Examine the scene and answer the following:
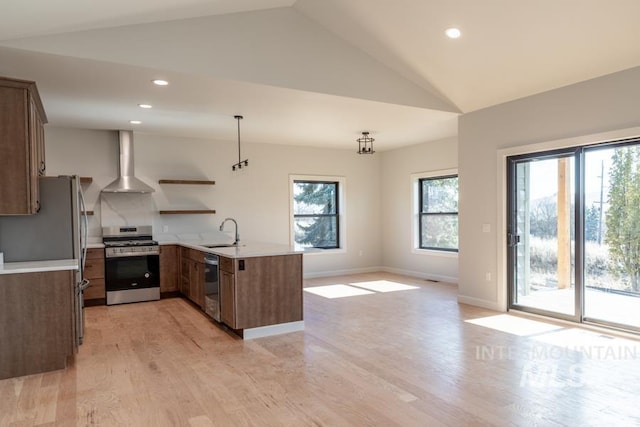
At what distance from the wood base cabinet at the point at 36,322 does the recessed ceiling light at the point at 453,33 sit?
3896 millimetres

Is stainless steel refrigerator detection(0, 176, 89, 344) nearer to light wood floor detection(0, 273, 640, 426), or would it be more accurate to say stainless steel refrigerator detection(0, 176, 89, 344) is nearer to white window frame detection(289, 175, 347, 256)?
light wood floor detection(0, 273, 640, 426)

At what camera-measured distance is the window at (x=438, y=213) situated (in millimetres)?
7305

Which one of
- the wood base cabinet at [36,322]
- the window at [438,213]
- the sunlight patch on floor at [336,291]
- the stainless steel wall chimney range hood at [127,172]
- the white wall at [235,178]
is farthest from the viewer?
the window at [438,213]

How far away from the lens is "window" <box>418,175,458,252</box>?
7.30 m

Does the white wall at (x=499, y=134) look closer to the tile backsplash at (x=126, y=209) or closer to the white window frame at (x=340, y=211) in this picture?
the white window frame at (x=340, y=211)

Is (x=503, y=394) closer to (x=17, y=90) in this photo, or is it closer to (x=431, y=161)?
(x=17, y=90)

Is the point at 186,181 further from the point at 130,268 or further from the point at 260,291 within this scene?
the point at 260,291

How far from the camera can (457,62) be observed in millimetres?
4316

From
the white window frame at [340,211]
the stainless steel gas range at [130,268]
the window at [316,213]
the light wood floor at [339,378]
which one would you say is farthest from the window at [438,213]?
the stainless steel gas range at [130,268]

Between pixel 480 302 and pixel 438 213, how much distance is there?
252 cm

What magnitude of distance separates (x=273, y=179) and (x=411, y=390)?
17.0 ft

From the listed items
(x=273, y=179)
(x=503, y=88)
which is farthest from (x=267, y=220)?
(x=503, y=88)

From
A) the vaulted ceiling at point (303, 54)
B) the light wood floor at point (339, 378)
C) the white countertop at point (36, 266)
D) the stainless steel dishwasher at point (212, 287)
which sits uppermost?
the vaulted ceiling at point (303, 54)

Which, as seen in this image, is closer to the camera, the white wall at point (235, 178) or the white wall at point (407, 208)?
the white wall at point (235, 178)
